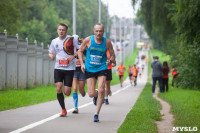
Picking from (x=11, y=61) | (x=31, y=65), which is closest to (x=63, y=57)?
(x=11, y=61)

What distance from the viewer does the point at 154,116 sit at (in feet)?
33.7

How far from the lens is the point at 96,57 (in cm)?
893

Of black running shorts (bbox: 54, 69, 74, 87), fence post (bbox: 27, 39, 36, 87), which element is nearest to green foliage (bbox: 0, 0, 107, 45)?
fence post (bbox: 27, 39, 36, 87)

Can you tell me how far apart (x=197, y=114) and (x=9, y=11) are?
31.1m

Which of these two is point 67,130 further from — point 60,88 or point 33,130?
point 60,88

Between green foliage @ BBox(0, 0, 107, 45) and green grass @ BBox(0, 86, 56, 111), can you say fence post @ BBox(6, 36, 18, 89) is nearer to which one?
green grass @ BBox(0, 86, 56, 111)

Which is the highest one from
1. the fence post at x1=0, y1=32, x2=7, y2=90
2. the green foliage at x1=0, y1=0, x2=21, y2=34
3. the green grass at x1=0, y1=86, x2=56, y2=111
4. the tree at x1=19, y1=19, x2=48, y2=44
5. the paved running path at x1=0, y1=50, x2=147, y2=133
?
the green foliage at x1=0, y1=0, x2=21, y2=34

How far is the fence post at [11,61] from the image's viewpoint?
20250 millimetres

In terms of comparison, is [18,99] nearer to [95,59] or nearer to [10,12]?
[95,59]

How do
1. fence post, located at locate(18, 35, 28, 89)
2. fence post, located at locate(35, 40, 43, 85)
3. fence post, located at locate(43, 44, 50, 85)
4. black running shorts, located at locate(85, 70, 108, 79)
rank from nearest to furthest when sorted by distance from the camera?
black running shorts, located at locate(85, 70, 108, 79)
fence post, located at locate(18, 35, 28, 89)
fence post, located at locate(35, 40, 43, 85)
fence post, located at locate(43, 44, 50, 85)

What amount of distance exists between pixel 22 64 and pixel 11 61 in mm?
1691

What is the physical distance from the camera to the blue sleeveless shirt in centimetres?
892

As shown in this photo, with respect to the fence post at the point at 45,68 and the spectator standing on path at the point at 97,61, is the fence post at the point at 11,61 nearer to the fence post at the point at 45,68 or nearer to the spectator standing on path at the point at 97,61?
the fence post at the point at 45,68

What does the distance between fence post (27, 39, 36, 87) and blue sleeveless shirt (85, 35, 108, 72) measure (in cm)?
1473
